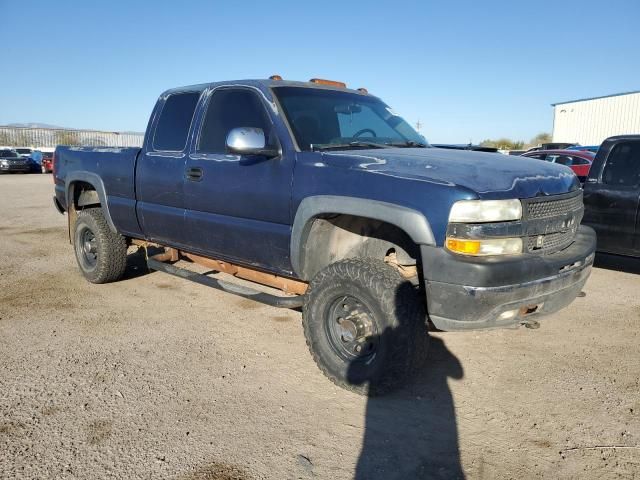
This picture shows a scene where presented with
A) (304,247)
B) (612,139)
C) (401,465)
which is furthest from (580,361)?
(612,139)

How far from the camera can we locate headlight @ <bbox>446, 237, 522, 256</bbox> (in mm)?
2896

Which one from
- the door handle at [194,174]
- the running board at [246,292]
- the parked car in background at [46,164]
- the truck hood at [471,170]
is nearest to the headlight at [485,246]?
the truck hood at [471,170]

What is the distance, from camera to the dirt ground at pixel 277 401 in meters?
2.66

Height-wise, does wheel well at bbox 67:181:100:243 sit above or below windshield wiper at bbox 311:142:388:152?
below

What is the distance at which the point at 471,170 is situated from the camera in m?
3.13

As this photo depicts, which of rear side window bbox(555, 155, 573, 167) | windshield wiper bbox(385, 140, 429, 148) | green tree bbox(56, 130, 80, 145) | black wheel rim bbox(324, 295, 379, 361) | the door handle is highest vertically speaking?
green tree bbox(56, 130, 80, 145)

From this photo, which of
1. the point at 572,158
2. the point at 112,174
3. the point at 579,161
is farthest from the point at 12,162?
the point at 579,161

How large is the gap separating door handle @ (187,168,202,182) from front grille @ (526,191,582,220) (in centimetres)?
255

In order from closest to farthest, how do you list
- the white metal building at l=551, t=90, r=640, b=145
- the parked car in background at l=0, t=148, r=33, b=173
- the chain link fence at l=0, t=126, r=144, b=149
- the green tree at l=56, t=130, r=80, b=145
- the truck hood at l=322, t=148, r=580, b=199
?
the truck hood at l=322, t=148, r=580, b=199, the parked car in background at l=0, t=148, r=33, b=173, the white metal building at l=551, t=90, r=640, b=145, the chain link fence at l=0, t=126, r=144, b=149, the green tree at l=56, t=130, r=80, b=145

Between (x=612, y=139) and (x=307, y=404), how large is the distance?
505 centimetres

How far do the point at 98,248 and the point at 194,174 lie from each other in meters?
2.04

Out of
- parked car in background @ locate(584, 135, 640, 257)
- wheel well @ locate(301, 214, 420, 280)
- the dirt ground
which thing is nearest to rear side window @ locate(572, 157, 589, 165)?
parked car in background @ locate(584, 135, 640, 257)

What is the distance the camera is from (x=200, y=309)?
5180mm

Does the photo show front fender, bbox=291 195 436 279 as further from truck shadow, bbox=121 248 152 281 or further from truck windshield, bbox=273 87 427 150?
truck shadow, bbox=121 248 152 281
